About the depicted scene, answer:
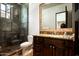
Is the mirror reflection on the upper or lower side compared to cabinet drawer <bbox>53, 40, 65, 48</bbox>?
upper

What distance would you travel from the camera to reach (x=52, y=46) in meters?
1.86

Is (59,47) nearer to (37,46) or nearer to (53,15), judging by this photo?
(37,46)

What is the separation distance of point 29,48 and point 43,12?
0.55 metres

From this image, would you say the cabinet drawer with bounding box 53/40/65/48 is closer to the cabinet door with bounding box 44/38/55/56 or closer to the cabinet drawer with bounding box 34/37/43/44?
the cabinet door with bounding box 44/38/55/56

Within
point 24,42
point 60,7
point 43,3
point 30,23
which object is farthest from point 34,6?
point 24,42

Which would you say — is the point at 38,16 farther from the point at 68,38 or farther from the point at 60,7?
the point at 68,38

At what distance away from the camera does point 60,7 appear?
1.82m

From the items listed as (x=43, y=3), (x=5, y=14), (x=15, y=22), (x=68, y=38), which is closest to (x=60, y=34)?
(x=68, y=38)

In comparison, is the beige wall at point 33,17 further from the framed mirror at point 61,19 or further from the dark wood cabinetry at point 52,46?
the framed mirror at point 61,19

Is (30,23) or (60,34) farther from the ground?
(30,23)

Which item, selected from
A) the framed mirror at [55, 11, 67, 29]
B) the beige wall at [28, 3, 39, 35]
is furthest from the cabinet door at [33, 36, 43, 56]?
the framed mirror at [55, 11, 67, 29]

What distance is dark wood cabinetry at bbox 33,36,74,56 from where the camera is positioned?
1794 mm

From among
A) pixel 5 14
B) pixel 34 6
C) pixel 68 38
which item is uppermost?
pixel 34 6

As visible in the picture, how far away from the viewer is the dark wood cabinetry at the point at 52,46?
1.79m
